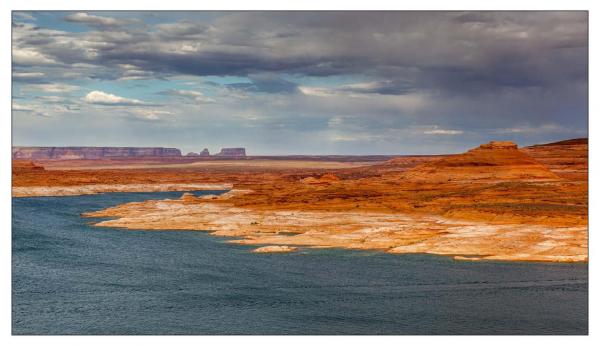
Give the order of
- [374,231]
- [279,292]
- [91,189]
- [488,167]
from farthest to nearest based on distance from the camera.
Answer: [91,189], [488,167], [374,231], [279,292]

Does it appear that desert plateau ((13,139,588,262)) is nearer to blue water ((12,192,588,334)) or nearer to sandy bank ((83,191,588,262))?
sandy bank ((83,191,588,262))

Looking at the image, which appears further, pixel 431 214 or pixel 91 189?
pixel 91 189

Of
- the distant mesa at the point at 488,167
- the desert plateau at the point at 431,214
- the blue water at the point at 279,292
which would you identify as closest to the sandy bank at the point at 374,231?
the desert plateau at the point at 431,214

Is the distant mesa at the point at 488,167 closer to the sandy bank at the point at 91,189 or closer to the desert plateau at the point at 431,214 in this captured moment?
the desert plateau at the point at 431,214

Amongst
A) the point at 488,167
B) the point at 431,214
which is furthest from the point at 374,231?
the point at 488,167

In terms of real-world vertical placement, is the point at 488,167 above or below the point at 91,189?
above

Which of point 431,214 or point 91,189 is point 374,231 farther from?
point 91,189

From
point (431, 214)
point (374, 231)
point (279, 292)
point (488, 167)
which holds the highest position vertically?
point (488, 167)
